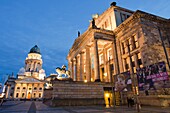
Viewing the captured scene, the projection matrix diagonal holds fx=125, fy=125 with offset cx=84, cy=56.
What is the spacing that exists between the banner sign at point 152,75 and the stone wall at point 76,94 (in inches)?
360

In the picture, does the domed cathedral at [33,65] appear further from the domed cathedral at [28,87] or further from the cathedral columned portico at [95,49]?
the cathedral columned portico at [95,49]

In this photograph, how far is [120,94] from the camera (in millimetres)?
22516

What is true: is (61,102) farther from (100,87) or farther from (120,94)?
(120,94)

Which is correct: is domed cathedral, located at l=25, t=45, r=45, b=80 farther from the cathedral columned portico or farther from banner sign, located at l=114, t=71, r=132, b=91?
banner sign, located at l=114, t=71, r=132, b=91

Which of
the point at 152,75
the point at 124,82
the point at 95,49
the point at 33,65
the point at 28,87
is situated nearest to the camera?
the point at 152,75

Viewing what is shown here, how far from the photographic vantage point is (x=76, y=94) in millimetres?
18578

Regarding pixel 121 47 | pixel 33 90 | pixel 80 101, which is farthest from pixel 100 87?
pixel 33 90

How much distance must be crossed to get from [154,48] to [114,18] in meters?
12.7

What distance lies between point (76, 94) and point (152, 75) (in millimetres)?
11186

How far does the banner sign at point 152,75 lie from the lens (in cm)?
1052

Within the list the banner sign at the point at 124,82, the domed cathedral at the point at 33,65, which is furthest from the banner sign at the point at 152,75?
the domed cathedral at the point at 33,65

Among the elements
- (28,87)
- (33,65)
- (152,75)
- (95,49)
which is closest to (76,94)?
(95,49)

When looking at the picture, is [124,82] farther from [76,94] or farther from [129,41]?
[129,41]

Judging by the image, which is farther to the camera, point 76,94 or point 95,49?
point 95,49
